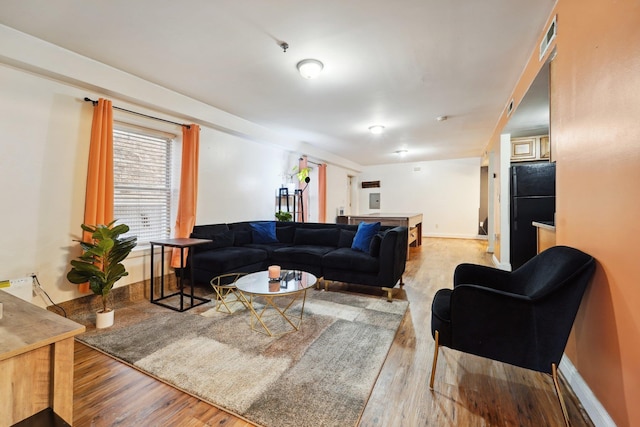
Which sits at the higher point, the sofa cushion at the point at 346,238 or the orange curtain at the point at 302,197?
the orange curtain at the point at 302,197

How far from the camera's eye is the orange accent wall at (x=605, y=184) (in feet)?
3.60

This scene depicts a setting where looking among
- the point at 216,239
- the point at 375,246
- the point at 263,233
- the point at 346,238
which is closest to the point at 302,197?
the point at 263,233

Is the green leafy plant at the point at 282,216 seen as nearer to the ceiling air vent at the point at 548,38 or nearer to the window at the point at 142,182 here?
the window at the point at 142,182

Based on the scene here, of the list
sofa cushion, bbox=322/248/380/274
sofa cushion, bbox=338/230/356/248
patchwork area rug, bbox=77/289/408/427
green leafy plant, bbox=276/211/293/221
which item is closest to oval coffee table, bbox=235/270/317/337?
patchwork area rug, bbox=77/289/408/427

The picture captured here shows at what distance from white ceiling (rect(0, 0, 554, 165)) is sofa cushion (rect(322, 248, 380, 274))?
207 cm

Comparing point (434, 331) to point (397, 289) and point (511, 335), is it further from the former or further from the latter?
point (397, 289)

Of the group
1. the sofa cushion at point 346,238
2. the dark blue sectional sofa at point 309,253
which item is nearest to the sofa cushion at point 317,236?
the dark blue sectional sofa at point 309,253

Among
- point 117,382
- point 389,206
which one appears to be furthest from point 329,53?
point 389,206

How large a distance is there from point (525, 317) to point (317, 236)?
308 cm

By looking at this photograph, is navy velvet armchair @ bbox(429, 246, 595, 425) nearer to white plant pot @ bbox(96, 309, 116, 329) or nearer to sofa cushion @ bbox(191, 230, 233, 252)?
white plant pot @ bbox(96, 309, 116, 329)

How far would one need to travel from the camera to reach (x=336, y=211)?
8.53m

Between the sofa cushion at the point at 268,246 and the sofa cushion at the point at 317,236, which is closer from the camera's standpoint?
the sofa cushion at the point at 268,246

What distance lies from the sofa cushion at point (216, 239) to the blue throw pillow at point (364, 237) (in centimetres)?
187

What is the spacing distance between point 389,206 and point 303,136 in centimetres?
498
